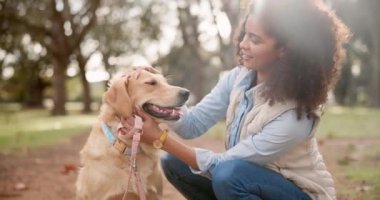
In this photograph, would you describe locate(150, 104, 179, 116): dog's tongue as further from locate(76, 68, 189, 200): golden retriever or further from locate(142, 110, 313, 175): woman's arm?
locate(142, 110, 313, 175): woman's arm

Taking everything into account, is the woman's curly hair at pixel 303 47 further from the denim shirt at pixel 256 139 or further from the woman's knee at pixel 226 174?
the woman's knee at pixel 226 174

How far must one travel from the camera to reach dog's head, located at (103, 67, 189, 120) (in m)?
3.71

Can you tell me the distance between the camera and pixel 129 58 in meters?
35.4

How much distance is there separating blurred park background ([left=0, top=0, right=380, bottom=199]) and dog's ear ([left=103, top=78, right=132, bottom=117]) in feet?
8.33

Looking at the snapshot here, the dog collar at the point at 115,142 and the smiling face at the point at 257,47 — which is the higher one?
the smiling face at the point at 257,47

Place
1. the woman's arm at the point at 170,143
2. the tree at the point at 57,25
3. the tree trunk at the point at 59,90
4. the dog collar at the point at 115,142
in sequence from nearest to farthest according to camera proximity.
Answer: the woman's arm at the point at 170,143 → the dog collar at the point at 115,142 → the tree at the point at 57,25 → the tree trunk at the point at 59,90

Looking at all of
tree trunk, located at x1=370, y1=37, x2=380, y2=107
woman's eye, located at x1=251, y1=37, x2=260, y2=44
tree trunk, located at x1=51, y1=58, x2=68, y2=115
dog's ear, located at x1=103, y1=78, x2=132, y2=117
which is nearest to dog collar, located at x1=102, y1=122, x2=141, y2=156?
dog's ear, located at x1=103, y1=78, x2=132, y2=117

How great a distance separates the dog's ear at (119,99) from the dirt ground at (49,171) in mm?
1997

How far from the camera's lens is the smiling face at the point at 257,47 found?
3.31 m

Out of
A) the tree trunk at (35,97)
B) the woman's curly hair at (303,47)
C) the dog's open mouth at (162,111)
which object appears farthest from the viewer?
the tree trunk at (35,97)

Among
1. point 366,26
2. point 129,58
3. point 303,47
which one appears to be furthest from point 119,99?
point 129,58

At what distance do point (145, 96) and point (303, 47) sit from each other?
46.1 inches

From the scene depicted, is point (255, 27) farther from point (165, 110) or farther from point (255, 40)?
point (165, 110)

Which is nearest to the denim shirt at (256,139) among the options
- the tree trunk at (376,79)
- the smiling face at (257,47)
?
the smiling face at (257,47)
